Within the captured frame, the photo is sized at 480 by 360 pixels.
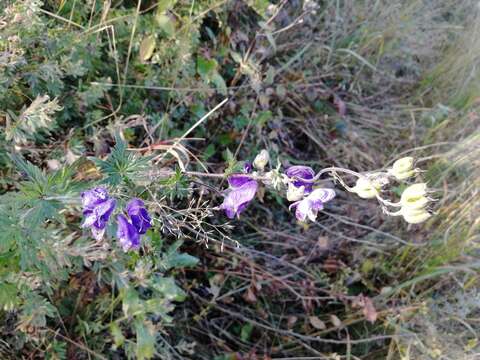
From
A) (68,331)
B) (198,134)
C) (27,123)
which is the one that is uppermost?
(27,123)

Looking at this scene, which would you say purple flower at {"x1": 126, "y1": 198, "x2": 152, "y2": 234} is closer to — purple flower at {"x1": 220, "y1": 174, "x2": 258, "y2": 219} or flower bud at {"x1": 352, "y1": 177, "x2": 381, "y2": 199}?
purple flower at {"x1": 220, "y1": 174, "x2": 258, "y2": 219}

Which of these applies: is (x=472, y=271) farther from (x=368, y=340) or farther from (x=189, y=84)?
(x=189, y=84)

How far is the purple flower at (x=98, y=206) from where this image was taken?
0.89 m

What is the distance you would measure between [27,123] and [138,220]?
1.49 feet

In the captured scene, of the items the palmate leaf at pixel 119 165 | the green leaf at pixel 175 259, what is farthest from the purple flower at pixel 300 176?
the green leaf at pixel 175 259

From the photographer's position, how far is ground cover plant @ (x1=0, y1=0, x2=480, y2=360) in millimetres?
1138

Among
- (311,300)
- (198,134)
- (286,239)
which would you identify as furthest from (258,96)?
(311,300)

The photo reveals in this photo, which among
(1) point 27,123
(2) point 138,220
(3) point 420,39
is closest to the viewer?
(2) point 138,220

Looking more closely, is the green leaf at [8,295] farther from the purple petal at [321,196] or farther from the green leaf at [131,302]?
the purple petal at [321,196]

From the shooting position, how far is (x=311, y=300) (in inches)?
71.0

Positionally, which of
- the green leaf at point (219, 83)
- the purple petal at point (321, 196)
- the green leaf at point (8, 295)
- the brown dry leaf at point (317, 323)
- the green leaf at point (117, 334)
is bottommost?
the brown dry leaf at point (317, 323)

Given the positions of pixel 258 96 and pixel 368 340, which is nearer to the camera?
pixel 368 340

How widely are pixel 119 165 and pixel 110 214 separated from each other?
0.31 ft

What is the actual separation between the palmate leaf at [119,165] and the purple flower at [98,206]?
0.04m
